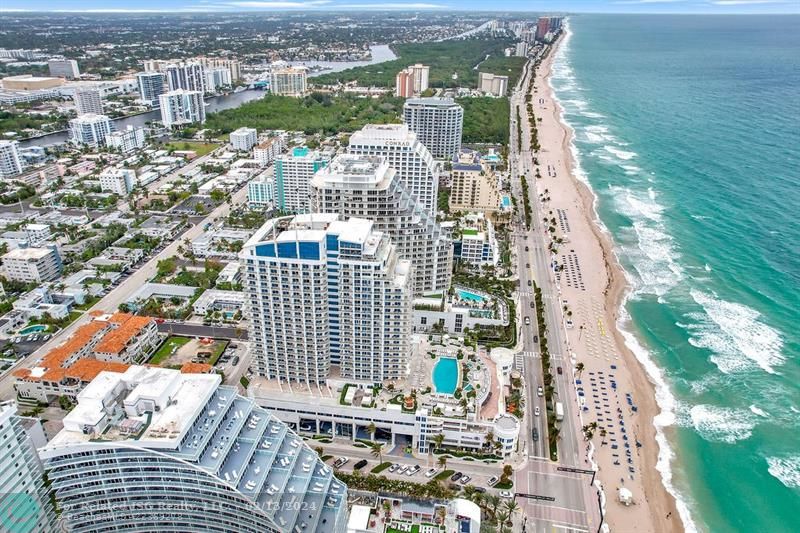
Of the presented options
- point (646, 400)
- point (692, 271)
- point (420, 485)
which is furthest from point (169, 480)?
point (692, 271)

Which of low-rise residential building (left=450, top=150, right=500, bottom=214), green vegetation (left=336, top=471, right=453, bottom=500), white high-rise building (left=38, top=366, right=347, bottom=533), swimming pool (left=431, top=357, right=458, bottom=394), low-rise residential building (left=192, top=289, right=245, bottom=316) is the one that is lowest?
low-rise residential building (left=192, top=289, right=245, bottom=316)

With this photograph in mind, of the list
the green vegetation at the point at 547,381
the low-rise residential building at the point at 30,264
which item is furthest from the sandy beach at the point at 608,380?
the low-rise residential building at the point at 30,264

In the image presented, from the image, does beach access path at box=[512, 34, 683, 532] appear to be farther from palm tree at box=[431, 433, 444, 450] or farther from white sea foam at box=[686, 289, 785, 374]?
palm tree at box=[431, 433, 444, 450]

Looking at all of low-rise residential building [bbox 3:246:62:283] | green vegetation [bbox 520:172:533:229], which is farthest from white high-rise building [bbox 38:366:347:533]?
green vegetation [bbox 520:172:533:229]

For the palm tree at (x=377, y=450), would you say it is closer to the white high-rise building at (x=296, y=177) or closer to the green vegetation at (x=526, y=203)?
the white high-rise building at (x=296, y=177)

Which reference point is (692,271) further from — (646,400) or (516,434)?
(516,434)

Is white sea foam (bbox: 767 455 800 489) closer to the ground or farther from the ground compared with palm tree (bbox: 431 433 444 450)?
closer to the ground
